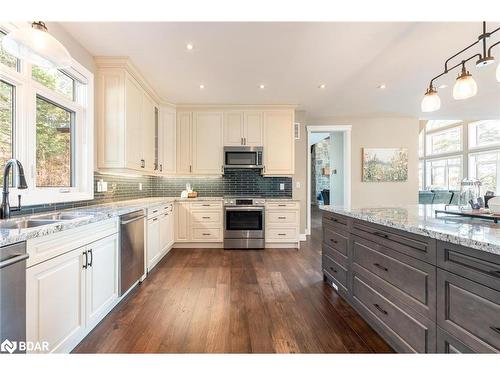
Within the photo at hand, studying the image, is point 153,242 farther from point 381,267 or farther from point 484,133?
point 484,133

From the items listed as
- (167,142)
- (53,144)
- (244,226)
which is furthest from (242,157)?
(53,144)

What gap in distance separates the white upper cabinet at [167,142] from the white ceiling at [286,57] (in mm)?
280

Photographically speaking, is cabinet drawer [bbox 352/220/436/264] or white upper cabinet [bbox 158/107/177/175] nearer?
cabinet drawer [bbox 352/220/436/264]

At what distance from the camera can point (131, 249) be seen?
2.41 meters

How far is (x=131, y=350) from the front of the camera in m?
1.58

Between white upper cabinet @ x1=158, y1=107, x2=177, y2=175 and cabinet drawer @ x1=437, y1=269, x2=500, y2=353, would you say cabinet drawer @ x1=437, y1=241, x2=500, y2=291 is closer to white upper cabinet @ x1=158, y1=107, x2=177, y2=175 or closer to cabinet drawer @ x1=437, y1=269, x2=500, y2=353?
cabinet drawer @ x1=437, y1=269, x2=500, y2=353

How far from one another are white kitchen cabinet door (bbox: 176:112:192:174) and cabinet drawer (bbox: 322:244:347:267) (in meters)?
2.78

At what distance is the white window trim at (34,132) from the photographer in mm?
1848

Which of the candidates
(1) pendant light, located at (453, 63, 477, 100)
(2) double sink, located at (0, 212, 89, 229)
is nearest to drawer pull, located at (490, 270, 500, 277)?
(1) pendant light, located at (453, 63, 477, 100)

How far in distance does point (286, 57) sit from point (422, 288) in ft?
8.46

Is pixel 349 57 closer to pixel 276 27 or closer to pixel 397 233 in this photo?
pixel 276 27

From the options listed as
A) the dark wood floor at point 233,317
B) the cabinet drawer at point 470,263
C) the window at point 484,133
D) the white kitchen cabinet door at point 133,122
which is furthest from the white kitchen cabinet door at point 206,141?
the window at point 484,133

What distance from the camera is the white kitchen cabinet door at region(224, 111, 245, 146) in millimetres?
4344

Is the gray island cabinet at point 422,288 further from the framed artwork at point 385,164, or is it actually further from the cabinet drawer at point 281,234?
the framed artwork at point 385,164
